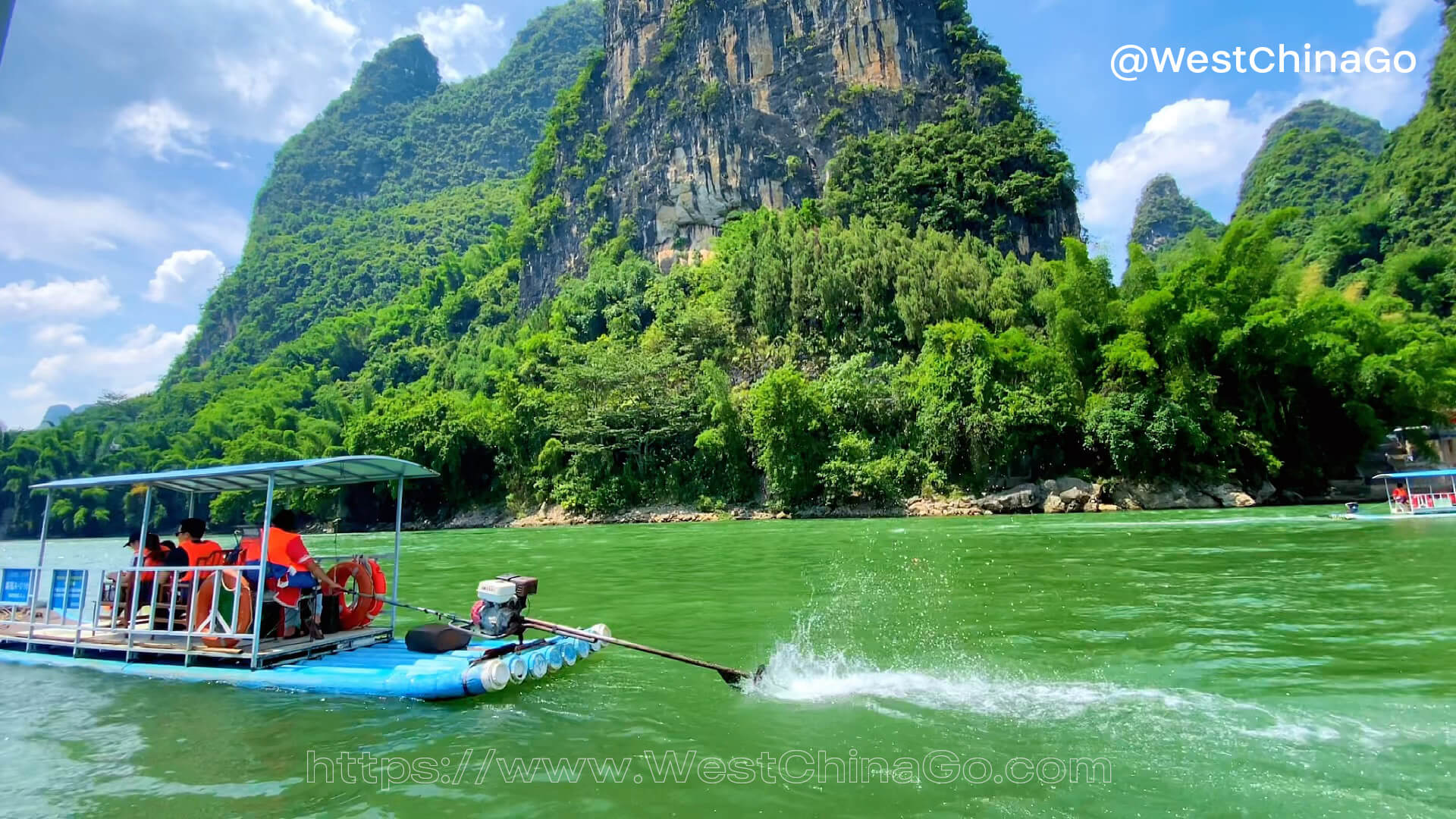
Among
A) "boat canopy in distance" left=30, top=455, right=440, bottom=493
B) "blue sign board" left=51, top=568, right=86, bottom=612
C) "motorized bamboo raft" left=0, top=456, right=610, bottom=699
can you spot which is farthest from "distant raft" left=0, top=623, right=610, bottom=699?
"boat canopy in distance" left=30, top=455, right=440, bottom=493

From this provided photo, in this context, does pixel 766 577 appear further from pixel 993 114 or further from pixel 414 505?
pixel 993 114

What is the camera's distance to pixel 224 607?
678 cm

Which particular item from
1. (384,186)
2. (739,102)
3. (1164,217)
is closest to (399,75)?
(384,186)

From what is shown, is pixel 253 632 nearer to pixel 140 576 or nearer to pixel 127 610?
pixel 140 576

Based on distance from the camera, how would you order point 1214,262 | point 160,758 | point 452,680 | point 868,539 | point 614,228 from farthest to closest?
1. point 614,228
2. point 1214,262
3. point 868,539
4. point 452,680
5. point 160,758

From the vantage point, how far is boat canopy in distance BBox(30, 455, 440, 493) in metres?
6.73

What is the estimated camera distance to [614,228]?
55.2 meters

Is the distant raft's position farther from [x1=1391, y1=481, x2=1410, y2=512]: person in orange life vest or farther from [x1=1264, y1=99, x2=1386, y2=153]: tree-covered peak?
[x1=1264, y1=99, x2=1386, y2=153]: tree-covered peak

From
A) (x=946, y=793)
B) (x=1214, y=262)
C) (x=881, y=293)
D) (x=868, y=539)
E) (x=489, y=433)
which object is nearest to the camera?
(x=946, y=793)

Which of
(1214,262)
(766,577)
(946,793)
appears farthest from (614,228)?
(946,793)

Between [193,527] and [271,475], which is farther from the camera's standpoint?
[193,527]

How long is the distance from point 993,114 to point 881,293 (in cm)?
1789

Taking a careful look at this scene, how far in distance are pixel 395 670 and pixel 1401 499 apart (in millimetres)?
23411

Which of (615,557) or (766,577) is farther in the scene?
(615,557)
